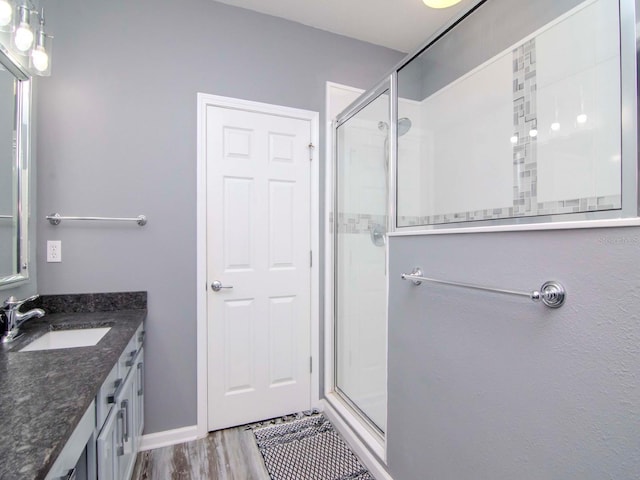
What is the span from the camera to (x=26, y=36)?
4.57 ft

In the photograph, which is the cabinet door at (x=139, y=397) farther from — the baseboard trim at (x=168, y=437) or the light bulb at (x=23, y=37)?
the light bulb at (x=23, y=37)

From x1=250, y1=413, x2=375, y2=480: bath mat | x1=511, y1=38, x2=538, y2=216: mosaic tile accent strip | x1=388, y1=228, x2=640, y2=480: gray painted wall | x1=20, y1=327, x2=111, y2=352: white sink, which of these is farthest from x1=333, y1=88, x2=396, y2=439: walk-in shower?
x1=20, y1=327, x2=111, y2=352: white sink

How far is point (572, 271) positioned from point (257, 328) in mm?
1753

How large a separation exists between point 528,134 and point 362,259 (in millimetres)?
1185

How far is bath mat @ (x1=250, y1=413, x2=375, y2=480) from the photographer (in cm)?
163

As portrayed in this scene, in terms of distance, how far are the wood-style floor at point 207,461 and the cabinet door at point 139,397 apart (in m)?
0.15

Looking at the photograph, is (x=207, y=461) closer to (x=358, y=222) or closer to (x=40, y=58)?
(x=358, y=222)

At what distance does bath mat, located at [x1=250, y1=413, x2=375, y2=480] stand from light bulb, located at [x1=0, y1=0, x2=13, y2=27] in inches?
97.1

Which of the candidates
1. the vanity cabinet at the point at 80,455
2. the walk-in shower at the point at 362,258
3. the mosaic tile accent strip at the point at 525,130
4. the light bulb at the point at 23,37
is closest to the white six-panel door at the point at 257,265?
the walk-in shower at the point at 362,258

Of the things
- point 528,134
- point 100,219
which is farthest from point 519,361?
point 100,219

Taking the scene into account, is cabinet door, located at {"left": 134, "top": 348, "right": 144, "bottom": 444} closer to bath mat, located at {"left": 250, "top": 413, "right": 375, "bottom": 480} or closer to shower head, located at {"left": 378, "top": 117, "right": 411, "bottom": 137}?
bath mat, located at {"left": 250, "top": 413, "right": 375, "bottom": 480}

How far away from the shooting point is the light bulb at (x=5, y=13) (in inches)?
50.7

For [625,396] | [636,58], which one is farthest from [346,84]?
[625,396]

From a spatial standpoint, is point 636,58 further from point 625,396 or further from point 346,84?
point 346,84
